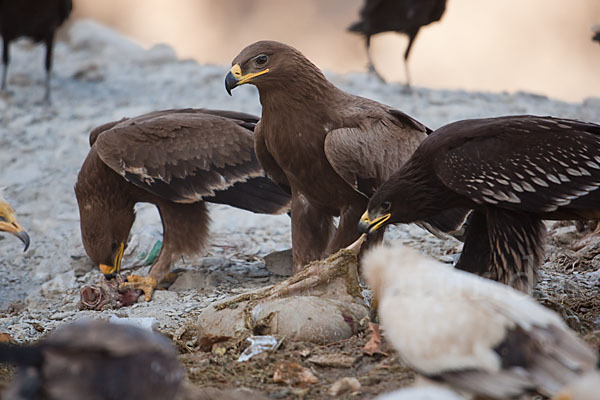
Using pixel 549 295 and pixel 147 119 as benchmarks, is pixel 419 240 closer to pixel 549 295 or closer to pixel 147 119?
pixel 549 295

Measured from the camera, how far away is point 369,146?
15.2ft

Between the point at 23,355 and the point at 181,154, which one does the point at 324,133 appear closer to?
the point at 181,154

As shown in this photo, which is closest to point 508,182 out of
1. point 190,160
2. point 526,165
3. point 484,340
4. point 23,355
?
point 526,165

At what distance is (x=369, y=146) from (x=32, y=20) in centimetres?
758

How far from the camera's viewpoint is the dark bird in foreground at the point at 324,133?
4598mm

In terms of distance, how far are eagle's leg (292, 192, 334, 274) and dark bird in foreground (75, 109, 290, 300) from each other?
67 cm

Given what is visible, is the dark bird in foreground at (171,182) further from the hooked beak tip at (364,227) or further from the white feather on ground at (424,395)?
the white feather on ground at (424,395)

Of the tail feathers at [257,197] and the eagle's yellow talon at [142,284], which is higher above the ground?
the tail feathers at [257,197]

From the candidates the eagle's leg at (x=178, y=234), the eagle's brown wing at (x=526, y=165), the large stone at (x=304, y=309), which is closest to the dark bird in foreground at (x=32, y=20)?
the eagle's leg at (x=178, y=234)

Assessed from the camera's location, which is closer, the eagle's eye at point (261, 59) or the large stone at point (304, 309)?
the large stone at point (304, 309)

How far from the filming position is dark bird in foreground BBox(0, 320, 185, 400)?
82.0 inches

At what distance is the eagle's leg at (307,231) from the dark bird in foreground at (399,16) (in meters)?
5.68

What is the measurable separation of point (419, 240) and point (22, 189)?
13.0ft

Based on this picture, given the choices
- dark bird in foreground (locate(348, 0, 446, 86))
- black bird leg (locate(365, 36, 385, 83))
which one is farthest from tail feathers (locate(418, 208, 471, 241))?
black bird leg (locate(365, 36, 385, 83))
